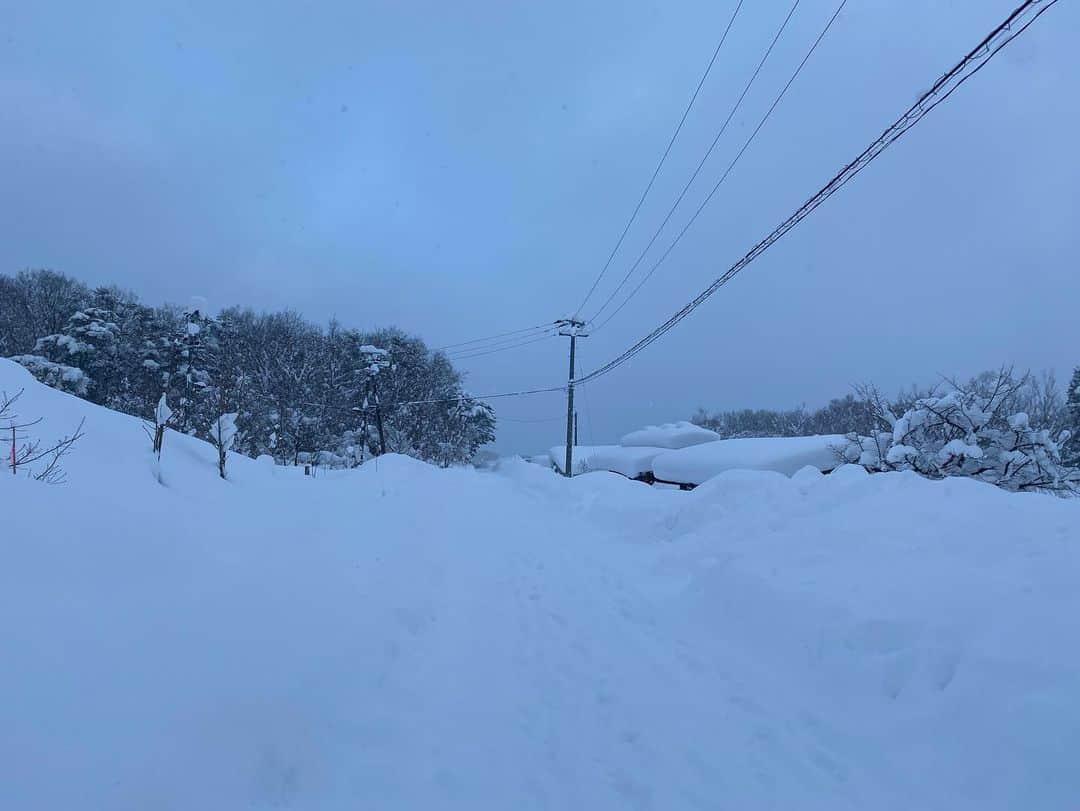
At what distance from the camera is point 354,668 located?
4.12 m

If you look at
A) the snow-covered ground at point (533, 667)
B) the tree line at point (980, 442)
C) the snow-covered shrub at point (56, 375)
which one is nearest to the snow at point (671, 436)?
the tree line at point (980, 442)

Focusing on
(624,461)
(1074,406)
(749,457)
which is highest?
(1074,406)

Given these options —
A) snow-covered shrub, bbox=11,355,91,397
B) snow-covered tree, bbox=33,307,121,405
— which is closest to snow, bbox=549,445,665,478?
snow-covered shrub, bbox=11,355,91,397

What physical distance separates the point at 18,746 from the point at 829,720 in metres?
4.77

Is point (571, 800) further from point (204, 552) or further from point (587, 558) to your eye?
point (587, 558)

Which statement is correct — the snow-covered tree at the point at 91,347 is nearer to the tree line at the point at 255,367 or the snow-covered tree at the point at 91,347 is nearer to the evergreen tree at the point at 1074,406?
the tree line at the point at 255,367

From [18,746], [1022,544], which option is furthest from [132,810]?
[1022,544]

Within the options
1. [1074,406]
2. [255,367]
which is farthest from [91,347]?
[1074,406]

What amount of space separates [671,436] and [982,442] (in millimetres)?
19815

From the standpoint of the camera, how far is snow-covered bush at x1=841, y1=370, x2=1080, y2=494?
948 centimetres

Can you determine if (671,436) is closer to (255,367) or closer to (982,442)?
(982,442)

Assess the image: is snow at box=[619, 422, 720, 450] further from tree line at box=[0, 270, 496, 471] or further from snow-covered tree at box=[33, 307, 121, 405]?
snow-covered tree at box=[33, 307, 121, 405]

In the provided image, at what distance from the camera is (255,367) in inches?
1484

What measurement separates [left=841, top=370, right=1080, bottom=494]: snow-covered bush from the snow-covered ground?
374 cm
